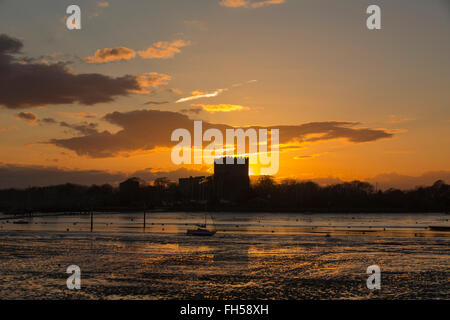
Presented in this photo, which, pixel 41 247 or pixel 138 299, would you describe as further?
pixel 41 247

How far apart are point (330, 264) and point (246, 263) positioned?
902cm

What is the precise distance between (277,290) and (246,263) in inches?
594

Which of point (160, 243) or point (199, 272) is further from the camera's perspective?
point (160, 243)

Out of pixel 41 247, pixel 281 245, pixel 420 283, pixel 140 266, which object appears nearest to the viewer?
pixel 420 283

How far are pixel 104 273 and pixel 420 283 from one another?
2794 centimetres

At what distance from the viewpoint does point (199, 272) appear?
150 ft

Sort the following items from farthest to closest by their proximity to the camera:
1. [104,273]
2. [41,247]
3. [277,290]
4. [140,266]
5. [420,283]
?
1. [41,247]
2. [140,266]
3. [104,273]
4. [420,283]
5. [277,290]

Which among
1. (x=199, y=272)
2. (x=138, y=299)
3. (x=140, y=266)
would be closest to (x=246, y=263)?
(x=199, y=272)

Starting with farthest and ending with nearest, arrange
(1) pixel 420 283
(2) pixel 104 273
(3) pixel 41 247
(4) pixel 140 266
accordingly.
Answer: (3) pixel 41 247
(4) pixel 140 266
(2) pixel 104 273
(1) pixel 420 283
